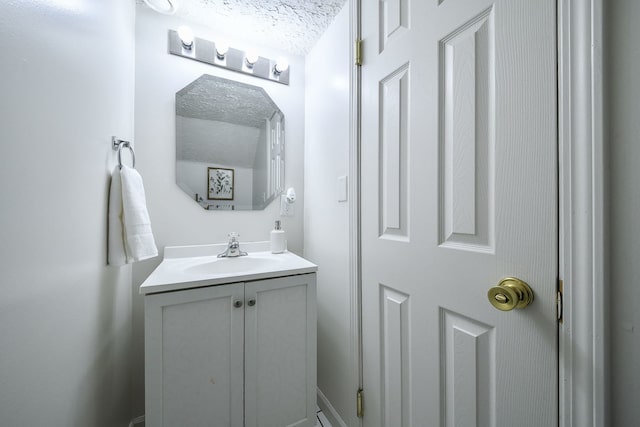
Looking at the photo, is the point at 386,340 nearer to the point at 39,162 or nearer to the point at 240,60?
the point at 39,162

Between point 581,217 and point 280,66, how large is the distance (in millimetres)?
1584

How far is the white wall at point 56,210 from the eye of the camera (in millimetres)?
410

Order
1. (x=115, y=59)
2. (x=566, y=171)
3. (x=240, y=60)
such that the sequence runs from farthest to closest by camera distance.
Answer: (x=240, y=60), (x=115, y=59), (x=566, y=171)

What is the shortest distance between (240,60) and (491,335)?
1728mm

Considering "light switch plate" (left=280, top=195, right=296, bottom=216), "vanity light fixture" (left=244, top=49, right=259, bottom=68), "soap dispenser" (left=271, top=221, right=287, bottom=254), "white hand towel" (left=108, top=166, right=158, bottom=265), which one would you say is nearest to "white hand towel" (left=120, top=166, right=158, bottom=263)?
"white hand towel" (left=108, top=166, right=158, bottom=265)

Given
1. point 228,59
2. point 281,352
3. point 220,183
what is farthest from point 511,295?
point 228,59

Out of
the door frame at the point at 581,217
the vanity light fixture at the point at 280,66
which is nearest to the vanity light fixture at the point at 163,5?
the vanity light fixture at the point at 280,66

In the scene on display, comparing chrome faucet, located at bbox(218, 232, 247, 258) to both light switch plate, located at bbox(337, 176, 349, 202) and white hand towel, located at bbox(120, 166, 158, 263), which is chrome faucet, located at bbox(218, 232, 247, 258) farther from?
light switch plate, located at bbox(337, 176, 349, 202)

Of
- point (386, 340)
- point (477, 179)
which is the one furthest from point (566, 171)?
point (386, 340)

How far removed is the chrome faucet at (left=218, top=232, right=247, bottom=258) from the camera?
1.26 meters

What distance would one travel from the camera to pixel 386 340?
0.85 meters

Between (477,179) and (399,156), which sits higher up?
(399,156)

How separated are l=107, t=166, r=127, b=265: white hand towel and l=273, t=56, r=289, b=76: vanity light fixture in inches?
42.7

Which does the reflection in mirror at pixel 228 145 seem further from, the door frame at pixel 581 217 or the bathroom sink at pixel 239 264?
the door frame at pixel 581 217
